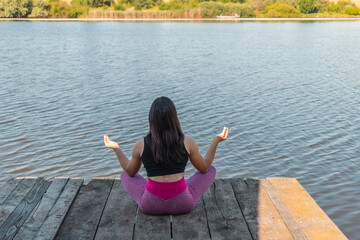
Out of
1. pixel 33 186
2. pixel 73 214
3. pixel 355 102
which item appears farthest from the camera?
pixel 355 102

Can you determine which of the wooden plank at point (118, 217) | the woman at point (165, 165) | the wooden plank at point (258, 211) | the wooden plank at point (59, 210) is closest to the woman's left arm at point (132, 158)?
the woman at point (165, 165)

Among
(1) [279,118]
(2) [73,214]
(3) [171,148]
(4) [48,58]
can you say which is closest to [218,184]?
(3) [171,148]

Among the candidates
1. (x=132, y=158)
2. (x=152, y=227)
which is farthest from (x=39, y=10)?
(x=152, y=227)

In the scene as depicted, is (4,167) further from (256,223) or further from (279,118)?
(279,118)

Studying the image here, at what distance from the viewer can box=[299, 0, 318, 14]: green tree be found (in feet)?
265

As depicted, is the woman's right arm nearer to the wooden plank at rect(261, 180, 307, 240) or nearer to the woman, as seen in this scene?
the woman

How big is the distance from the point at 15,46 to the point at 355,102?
64.7 ft

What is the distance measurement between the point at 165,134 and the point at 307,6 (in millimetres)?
84643

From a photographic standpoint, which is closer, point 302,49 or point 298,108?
point 298,108

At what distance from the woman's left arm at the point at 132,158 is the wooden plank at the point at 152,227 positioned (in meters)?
0.41

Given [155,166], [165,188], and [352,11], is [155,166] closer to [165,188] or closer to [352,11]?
[165,188]

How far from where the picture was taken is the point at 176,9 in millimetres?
A: 73438

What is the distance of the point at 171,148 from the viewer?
11.2ft

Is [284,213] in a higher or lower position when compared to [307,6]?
lower
